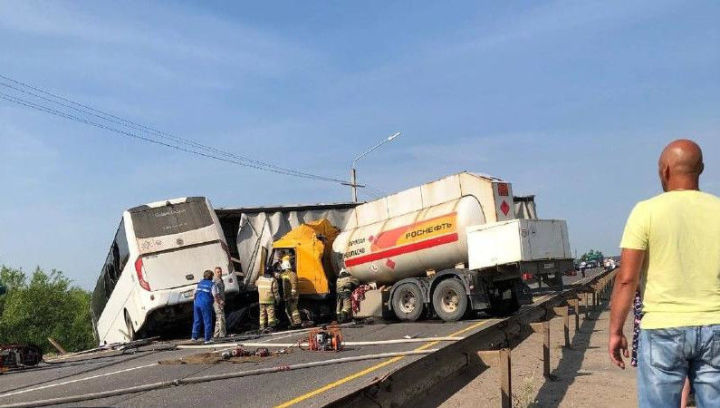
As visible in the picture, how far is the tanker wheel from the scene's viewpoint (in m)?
14.8

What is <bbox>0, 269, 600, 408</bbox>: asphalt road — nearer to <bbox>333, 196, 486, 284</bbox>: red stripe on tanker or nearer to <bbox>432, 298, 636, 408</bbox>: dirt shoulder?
<bbox>432, 298, 636, 408</bbox>: dirt shoulder

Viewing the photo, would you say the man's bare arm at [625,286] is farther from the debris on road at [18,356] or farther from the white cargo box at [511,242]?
the debris on road at [18,356]

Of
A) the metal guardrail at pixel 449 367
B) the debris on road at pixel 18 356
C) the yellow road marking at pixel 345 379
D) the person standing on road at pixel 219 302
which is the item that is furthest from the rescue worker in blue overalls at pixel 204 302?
the metal guardrail at pixel 449 367

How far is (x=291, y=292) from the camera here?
15.8 meters

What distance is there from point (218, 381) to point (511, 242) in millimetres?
7134

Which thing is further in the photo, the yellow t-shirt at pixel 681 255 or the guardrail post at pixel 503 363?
the guardrail post at pixel 503 363

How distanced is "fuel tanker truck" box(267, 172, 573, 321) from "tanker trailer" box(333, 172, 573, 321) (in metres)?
0.02

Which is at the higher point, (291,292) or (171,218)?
(171,218)

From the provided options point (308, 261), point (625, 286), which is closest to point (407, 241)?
point (308, 261)

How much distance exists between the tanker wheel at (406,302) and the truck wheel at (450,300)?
1.91 ft

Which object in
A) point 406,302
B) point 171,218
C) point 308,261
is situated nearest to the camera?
point 406,302

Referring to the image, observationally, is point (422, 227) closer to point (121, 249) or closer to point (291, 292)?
point (291, 292)

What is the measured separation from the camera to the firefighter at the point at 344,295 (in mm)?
16109

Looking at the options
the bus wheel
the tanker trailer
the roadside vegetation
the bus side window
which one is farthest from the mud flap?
the roadside vegetation
